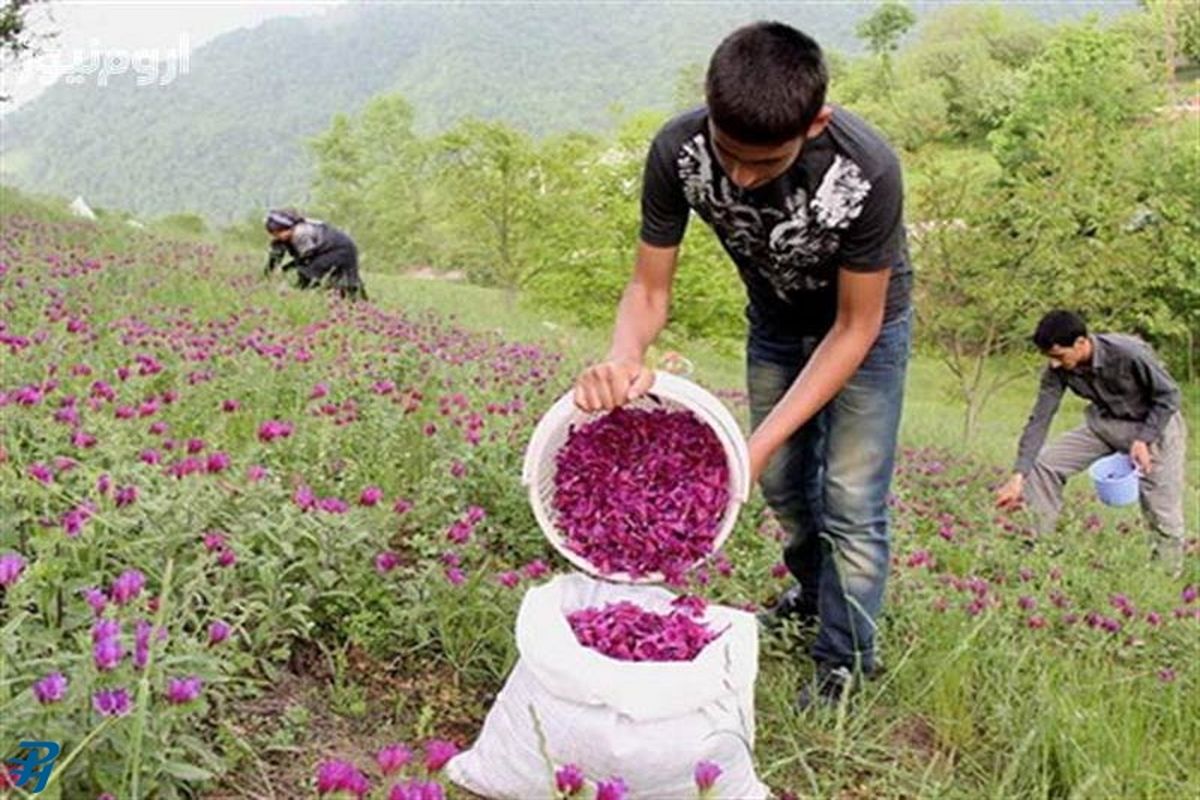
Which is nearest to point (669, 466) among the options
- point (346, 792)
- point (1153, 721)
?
point (346, 792)

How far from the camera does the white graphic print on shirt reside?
7.90 ft

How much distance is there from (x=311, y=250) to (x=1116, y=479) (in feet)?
20.3

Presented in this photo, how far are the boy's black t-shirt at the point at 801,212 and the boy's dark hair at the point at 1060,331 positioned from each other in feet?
10.6

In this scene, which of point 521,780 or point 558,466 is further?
point 558,466

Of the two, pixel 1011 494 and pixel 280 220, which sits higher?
pixel 280 220

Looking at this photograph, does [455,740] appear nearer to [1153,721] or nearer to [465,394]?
[1153,721]

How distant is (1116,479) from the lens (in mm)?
6094

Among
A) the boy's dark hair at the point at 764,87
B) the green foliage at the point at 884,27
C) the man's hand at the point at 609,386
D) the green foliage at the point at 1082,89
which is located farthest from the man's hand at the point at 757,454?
the green foliage at the point at 884,27

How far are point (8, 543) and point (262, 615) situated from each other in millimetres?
497

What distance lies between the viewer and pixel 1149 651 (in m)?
3.76

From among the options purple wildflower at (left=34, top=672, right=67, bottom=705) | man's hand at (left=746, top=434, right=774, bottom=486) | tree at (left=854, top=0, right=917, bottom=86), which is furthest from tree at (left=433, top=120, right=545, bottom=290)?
tree at (left=854, top=0, right=917, bottom=86)

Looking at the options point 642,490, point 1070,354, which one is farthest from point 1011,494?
point 642,490

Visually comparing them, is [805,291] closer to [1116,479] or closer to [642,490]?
[642,490]

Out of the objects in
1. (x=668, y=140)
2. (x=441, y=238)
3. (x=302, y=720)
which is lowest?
(x=441, y=238)
